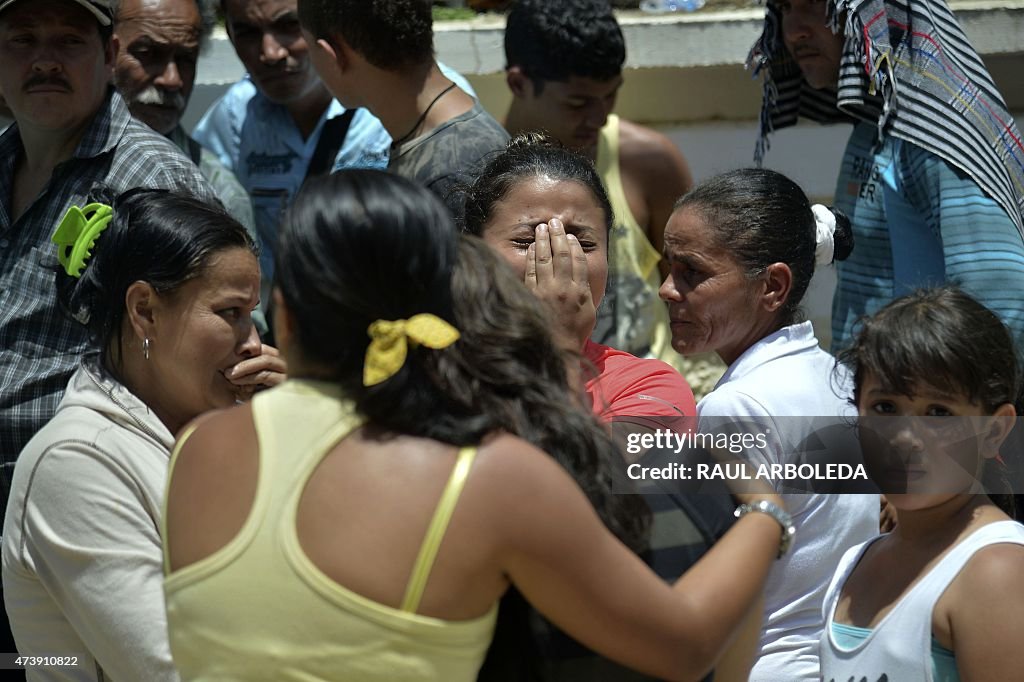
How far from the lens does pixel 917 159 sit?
114 inches

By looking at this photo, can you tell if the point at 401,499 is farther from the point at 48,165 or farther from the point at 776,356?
the point at 48,165

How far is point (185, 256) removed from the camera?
90.6 inches

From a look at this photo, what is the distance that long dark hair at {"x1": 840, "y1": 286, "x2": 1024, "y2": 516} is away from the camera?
1.97 m

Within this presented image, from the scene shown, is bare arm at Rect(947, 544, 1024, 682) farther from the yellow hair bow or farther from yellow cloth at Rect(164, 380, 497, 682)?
the yellow hair bow

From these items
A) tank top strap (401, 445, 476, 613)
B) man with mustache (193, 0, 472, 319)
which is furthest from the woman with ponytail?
man with mustache (193, 0, 472, 319)

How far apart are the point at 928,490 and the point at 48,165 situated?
93.5 inches

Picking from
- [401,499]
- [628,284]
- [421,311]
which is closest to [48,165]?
[628,284]

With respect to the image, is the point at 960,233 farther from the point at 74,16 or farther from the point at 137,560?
the point at 74,16

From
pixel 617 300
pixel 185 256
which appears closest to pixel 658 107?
pixel 617 300

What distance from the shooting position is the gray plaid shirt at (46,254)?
2.78 m

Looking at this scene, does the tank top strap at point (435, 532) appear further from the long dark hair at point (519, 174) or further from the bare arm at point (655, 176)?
the bare arm at point (655, 176)

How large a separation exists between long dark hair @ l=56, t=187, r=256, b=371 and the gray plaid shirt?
0.49 m

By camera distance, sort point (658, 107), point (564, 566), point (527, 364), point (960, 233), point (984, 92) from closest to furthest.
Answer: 1. point (564, 566)
2. point (527, 364)
3. point (960, 233)
4. point (984, 92)
5. point (658, 107)

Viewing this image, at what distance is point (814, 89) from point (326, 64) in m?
1.37
